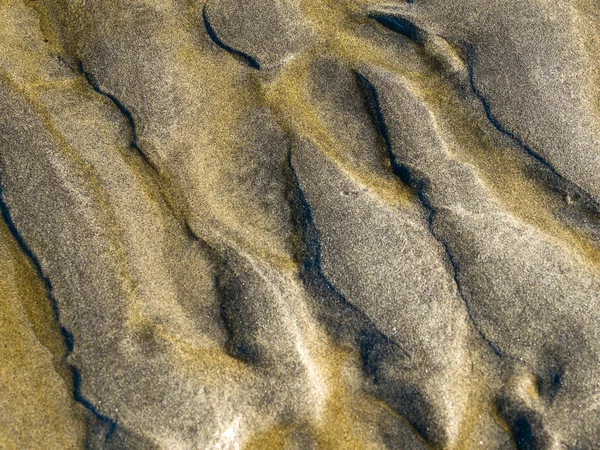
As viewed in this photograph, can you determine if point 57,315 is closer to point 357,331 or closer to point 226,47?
point 357,331

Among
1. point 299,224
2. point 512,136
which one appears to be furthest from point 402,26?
point 299,224

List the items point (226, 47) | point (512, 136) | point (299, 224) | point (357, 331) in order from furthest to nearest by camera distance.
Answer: point (226, 47)
point (512, 136)
point (299, 224)
point (357, 331)

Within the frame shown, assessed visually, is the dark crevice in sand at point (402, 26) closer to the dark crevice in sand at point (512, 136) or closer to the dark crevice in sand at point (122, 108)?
the dark crevice in sand at point (512, 136)

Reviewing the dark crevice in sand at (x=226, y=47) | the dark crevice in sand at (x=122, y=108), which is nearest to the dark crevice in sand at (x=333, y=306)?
the dark crevice in sand at (x=122, y=108)

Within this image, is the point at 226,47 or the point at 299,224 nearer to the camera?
the point at 299,224

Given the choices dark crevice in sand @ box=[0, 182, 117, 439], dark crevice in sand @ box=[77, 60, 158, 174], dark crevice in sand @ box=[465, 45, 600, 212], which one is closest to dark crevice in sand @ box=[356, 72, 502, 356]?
dark crevice in sand @ box=[465, 45, 600, 212]
